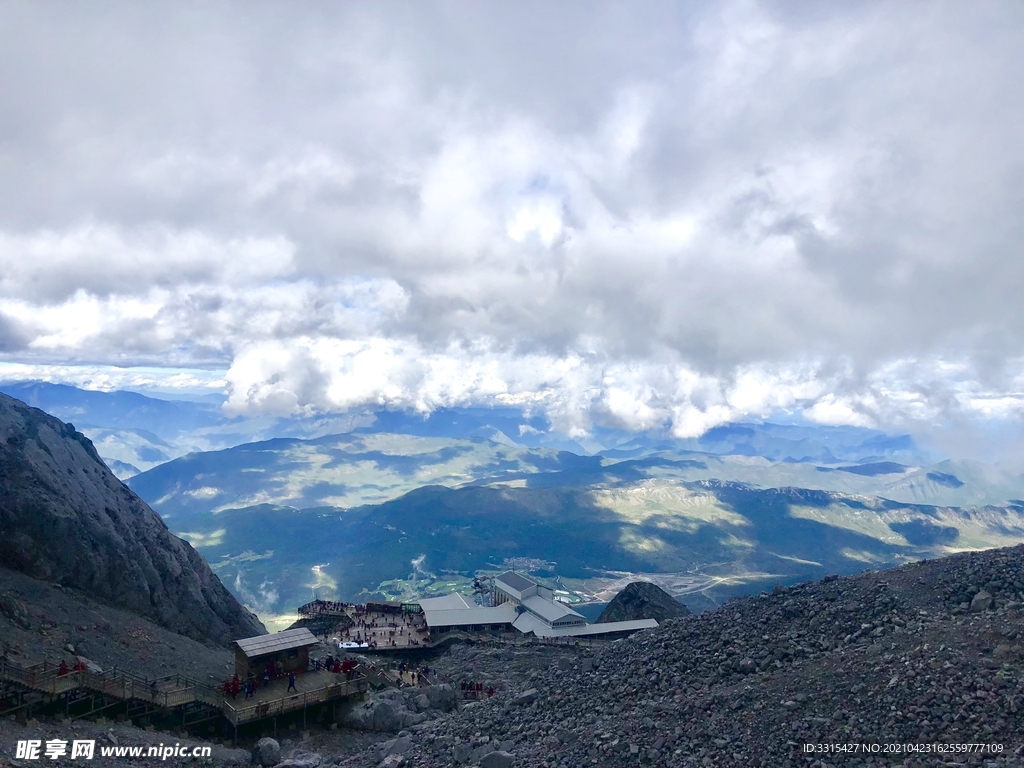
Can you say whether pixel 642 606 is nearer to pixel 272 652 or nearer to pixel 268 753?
pixel 272 652

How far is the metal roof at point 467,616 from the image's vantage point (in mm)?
75812

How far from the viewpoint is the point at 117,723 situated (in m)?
33.3

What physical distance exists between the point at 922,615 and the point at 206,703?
133 feet

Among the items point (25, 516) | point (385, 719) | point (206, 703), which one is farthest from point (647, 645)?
point (25, 516)

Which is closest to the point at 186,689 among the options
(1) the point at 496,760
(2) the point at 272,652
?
(2) the point at 272,652

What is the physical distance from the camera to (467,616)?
→ 7975 cm

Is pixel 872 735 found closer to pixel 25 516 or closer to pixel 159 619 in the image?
pixel 159 619

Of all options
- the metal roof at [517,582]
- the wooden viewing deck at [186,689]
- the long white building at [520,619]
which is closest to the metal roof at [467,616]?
the long white building at [520,619]

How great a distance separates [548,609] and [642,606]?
15317 mm

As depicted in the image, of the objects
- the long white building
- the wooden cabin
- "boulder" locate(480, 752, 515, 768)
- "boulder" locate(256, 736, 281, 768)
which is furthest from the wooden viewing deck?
the long white building

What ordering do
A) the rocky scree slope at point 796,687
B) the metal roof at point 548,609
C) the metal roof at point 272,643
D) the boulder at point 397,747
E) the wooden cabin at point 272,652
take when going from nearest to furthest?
1. the rocky scree slope at point 796,687
2. the boulder at point 397,747
3. the wooden cabin at point 272,652
4. the metal roof at point 272,643
5. the metal roof at point 548,609

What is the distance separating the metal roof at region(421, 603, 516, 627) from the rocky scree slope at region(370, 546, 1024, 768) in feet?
124

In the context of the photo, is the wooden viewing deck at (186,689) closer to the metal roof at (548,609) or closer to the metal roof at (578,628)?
the metal roof at (578,628)

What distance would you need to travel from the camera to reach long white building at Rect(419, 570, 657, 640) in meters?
75.9
